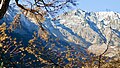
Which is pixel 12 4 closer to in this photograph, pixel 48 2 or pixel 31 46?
pixel 48 2

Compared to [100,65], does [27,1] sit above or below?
above

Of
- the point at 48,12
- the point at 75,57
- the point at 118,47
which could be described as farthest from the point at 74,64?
the point at 48,12

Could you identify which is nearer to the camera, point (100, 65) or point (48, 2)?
point (48, 2)

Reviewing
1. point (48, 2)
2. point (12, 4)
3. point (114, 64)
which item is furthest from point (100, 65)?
point (12, 4)

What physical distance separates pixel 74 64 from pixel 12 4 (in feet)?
16.2

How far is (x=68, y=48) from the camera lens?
16953 millimetres

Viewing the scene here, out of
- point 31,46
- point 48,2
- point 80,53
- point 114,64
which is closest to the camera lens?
point 48,2

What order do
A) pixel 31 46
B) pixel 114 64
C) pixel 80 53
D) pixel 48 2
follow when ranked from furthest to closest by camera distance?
pixel 31 46, pixel 80 53, pixel 114 64, pixel 48 2

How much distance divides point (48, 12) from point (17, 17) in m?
1.41

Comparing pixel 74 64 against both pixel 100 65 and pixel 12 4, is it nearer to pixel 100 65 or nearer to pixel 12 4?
pixel 100 65

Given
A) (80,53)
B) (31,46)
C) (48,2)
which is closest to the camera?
(48,2)

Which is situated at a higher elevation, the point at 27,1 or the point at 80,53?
the point at 27,1

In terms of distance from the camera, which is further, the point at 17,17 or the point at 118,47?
the point at 118,47

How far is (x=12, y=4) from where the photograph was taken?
13344mm
